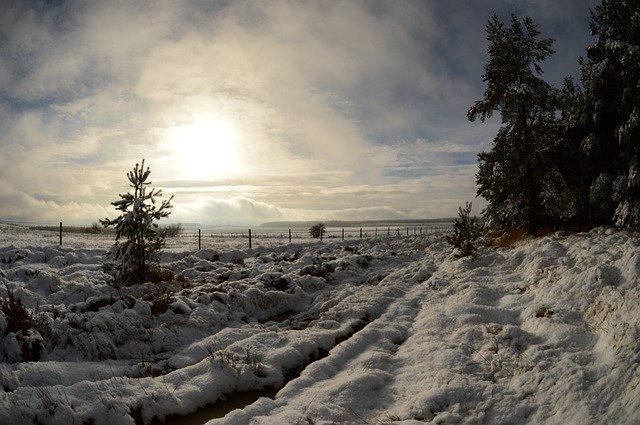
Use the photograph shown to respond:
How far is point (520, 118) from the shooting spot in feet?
57.6

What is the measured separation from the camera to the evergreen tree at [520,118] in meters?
17.1

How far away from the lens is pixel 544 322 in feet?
20.9

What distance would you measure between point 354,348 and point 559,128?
1875 cm

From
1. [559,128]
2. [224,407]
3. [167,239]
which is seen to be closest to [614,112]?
[559,128]

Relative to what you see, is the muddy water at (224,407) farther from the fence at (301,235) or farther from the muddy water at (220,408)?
the fence at (301,235)

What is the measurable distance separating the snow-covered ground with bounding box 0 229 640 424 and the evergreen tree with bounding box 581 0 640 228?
490cm

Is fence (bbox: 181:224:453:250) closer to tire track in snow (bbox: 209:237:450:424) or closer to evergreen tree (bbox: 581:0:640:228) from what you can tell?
tire track in snow (bbox: 209:237:450:424)

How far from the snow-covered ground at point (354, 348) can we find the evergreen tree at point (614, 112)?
4.90 metres

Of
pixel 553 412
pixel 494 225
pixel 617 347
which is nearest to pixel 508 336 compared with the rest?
pixel 617 347

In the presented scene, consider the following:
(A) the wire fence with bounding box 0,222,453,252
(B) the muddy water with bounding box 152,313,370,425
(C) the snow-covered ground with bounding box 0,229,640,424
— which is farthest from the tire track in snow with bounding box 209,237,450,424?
(A) the wire fence with bounding box 0,222,453,252

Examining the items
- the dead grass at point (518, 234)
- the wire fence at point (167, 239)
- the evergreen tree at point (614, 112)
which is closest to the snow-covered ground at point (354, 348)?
the evergreen tree at point (614, 112)

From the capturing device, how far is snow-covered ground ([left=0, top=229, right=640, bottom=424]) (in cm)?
442

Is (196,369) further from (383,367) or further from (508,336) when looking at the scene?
(508,336)

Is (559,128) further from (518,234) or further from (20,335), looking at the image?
(20,335)
